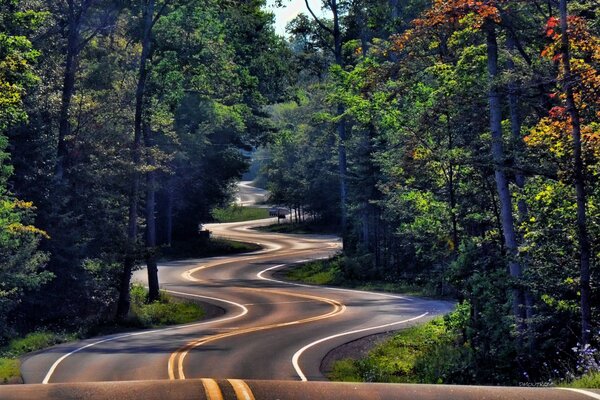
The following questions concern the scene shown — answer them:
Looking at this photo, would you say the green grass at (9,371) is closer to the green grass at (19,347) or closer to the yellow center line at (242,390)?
the green grass at (19,347)

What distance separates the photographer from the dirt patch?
23.4 metres

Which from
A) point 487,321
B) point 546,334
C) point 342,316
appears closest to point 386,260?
point 342,316

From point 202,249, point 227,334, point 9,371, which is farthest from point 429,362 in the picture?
point 202,249

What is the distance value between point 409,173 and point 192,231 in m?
44.1

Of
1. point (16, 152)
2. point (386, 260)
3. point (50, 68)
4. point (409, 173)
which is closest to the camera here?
point (409, 173)

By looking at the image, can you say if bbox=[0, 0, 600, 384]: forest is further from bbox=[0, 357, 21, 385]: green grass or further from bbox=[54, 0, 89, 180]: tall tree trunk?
bbox=[0, 357, 21, 385]: green grass

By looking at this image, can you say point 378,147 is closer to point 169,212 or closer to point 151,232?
point 151,232

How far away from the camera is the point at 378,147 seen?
5172cm

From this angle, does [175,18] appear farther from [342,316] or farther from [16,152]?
[342,316]

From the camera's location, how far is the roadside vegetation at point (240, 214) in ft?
382

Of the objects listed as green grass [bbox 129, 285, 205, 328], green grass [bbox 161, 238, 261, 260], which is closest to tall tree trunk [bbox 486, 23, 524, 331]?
green grass [bbox 129, 285, 205, 328]

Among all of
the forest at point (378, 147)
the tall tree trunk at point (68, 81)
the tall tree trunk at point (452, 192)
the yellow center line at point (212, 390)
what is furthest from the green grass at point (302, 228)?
the yellow center line at point (212, 390)

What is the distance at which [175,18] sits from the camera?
37.5 metres

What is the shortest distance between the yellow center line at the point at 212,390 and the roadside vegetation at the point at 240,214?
10351cm
